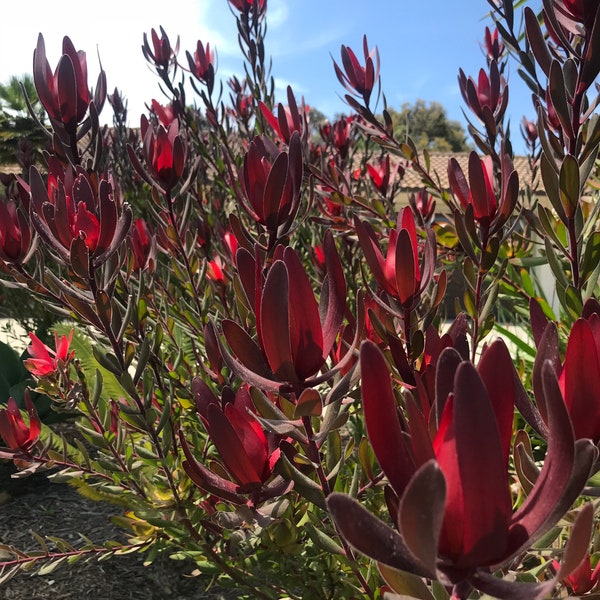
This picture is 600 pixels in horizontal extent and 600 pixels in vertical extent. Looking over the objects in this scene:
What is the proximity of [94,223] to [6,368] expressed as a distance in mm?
3152

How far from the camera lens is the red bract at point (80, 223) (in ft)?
3.16

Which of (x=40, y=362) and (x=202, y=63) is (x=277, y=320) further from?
(x=202, y=63)

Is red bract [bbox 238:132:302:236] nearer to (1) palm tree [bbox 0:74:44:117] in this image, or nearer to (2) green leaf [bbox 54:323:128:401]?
(2) green leaf [bbox 54:323:128:401]

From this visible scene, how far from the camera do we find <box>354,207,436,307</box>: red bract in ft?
2.53

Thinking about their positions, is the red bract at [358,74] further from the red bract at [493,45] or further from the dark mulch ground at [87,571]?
the dark mulch ground at [87,571]

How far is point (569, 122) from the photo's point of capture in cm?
102

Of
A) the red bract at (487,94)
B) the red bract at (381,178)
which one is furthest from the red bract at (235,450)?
the red bract at (381,178)

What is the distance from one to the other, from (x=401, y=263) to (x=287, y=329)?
300mm

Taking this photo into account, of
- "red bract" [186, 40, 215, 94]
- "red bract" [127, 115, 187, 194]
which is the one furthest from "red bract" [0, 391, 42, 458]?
"red bract" [186, 40, 215, 94]

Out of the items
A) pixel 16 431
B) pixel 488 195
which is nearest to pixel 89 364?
pixel 16 431

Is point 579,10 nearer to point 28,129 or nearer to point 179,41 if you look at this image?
point 179,41

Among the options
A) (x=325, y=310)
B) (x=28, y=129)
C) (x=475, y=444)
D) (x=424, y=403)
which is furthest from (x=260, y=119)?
(x=28, y=129)

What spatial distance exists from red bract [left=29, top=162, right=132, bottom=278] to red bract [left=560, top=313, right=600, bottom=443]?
0.79 metres

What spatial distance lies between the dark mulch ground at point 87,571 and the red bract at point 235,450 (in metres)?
1.52
